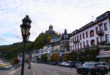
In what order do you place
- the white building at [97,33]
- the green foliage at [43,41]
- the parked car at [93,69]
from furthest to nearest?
the green foliage at [43,41]
the white building at [97,33]
the parked car at [93,69]

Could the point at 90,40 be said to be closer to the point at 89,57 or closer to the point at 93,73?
the point at 89,57

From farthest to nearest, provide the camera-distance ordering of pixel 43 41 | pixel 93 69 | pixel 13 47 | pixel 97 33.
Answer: pixel 43 41 → pixel 13 47 → pixel 97 33 → pixel 93 69

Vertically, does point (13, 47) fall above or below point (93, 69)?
above

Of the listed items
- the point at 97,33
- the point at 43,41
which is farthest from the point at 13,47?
the point at 97,33

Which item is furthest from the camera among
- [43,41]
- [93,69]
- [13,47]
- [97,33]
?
[43,41]

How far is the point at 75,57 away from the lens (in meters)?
52.4

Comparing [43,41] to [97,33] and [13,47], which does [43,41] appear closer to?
[13,47]

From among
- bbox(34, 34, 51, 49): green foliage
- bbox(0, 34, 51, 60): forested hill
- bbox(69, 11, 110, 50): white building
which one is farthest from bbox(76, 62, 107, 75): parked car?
bbox(0, 34, 51, 60): forested hill

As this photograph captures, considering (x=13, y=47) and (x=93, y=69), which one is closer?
(x=93, y=69)

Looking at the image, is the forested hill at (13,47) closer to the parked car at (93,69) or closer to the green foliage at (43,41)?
the green foliage at (43,41)

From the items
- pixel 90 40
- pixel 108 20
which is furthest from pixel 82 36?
pixel 108 20

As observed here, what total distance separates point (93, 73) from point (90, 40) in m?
30.5

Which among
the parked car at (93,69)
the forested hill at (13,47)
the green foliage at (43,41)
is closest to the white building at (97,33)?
the parked car at (93,69)

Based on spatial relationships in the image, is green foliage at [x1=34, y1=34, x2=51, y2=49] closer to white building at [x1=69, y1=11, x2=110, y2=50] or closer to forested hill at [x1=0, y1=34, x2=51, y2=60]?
forested hill at [x1=0, y1=34, x2=51, y2=60]
